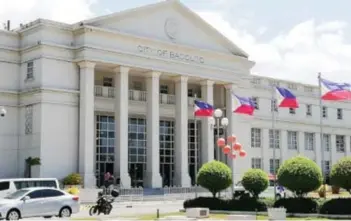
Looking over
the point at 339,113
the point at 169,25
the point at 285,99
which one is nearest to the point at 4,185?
the point at 285,99

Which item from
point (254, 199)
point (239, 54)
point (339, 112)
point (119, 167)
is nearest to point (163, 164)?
point (119, 167)

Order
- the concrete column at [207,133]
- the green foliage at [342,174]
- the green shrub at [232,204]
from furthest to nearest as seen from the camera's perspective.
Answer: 1. the concrete column at [207,133]
2. the green shrub at [232,204]
3. the green foliage at [342,174]

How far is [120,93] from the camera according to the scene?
48125mm

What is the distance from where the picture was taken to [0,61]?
151 ft

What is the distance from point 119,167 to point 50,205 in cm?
1809

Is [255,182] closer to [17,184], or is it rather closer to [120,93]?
[17,184]

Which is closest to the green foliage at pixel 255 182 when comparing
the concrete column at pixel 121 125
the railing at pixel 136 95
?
the concrete column at pixel 121 125

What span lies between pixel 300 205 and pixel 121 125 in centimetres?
2151

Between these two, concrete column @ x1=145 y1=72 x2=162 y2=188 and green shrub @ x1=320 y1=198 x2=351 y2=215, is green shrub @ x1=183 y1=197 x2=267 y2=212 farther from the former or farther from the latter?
concrete column @ x1=145 y1=72 x2=162 y2=188

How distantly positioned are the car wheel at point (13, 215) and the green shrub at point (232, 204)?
9.93 metres

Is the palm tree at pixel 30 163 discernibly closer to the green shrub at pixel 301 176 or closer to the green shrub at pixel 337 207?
the green shrub at pixel 301 176

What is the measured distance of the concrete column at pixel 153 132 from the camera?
49531 millimetres

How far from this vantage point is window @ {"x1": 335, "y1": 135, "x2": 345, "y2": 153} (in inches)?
2931

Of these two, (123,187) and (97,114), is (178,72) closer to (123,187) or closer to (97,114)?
(97,114)
